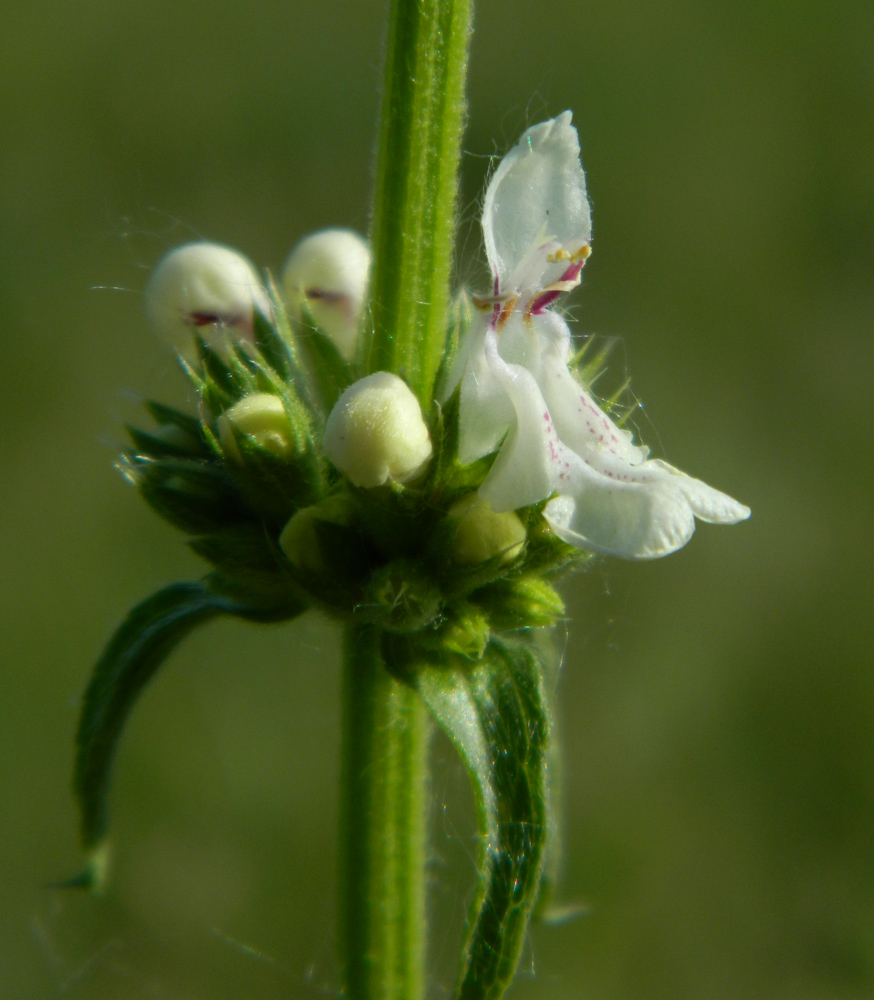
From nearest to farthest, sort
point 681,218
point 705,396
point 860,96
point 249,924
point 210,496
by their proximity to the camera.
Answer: point 210,496 < point 249,924 < point 705,396 < point 681,218 < point 860,96

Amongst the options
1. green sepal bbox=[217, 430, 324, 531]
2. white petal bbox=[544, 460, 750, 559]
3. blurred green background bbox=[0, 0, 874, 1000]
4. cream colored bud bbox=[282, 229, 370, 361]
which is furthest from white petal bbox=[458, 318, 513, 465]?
blurred green background bbox=[0, 0, 874, 1000]

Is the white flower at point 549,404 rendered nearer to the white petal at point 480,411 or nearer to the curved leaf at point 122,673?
the white petal at point 480,411

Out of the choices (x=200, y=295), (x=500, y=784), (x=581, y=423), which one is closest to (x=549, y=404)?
(x=581, y=423)

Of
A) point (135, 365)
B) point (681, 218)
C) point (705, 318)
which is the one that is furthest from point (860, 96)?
point (135, 365)

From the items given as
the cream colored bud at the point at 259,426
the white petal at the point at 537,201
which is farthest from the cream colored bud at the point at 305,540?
the white petal at the point at 537,201

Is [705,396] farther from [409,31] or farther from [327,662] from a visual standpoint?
[409,31]

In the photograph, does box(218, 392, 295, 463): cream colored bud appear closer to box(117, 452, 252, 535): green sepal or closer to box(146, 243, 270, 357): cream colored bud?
box(117, 452, 252, 535): green sepal
